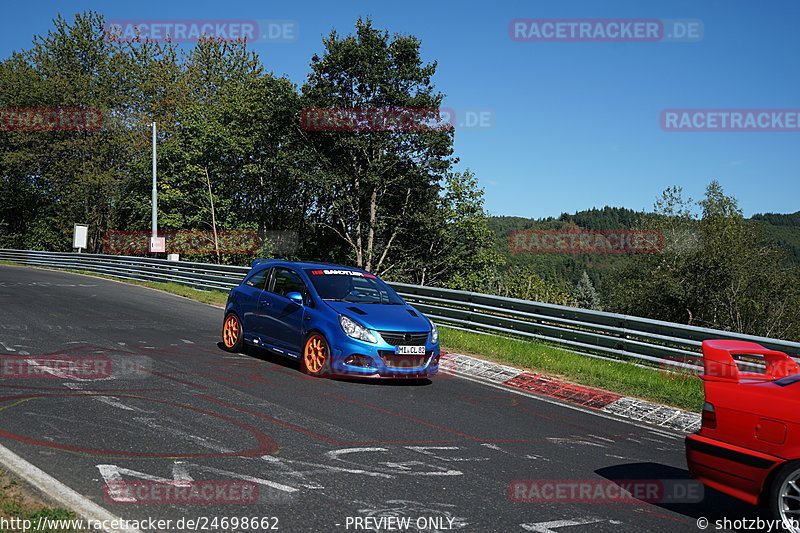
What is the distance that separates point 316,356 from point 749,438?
246 inches

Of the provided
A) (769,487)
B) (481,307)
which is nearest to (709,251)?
(481,307)

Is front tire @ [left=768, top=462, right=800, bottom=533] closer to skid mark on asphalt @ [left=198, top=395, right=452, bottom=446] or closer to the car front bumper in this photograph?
skid mark on asphalt @ [left=198, top=395, right=452, bottom=446]

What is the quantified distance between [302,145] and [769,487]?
135ft

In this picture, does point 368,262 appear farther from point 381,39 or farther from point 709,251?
point 709,251

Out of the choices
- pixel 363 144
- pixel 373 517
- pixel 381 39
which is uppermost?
pixel 381 39

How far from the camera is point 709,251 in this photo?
50.3 m

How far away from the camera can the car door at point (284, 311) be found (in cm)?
1034

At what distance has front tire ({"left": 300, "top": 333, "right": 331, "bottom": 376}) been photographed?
9680mm

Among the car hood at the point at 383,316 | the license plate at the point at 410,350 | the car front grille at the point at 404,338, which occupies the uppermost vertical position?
the car hood at the point at 383,316

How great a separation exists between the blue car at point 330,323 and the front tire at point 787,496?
18.5ft

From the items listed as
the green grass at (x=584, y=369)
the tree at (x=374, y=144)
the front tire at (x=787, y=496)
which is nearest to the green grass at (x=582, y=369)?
the green grass at (x=584, y=369)

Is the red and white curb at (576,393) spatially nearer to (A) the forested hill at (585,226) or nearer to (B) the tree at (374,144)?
(B) the tree at (374,144)

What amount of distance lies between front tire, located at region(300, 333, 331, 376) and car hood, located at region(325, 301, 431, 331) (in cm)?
52

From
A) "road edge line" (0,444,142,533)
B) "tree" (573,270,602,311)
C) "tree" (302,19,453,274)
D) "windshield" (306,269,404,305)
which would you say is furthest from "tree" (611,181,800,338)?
"tree" (573,270,602,311)
